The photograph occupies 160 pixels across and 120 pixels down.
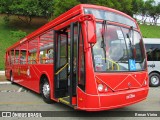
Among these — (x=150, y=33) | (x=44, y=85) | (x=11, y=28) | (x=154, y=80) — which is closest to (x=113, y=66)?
(x=44, y=85)

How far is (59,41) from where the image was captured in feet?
28.9

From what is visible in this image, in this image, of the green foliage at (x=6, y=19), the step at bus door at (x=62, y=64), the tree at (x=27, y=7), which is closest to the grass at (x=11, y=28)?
the green foliage at (x=6, y=19)

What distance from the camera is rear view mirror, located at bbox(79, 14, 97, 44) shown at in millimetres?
6745

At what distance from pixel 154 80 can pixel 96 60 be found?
9.40 metres

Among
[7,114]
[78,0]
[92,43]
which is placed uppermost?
[78,0]

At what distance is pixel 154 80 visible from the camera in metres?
15.7

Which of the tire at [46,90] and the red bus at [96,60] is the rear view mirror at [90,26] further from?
the tire at [46,90]

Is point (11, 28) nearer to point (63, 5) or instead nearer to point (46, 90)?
point (63, 5)

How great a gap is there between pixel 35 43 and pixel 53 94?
10.9ft

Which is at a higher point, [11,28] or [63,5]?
[63,5]

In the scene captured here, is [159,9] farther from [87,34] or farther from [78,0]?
[87,34]

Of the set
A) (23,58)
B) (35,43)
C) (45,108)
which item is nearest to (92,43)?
(45,108)

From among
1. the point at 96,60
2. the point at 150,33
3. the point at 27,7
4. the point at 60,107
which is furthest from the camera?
the point at 150,33

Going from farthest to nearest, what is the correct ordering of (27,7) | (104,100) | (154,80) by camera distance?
1. (27,7)
2. (154,80)
3. (104,100)
